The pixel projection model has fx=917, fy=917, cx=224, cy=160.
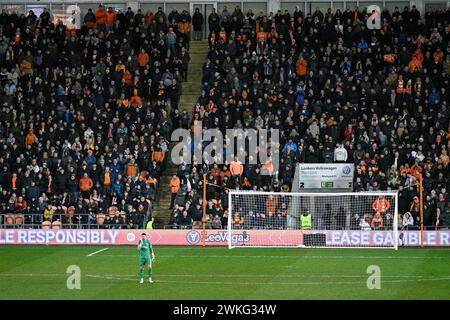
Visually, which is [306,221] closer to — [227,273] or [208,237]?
[208,237]

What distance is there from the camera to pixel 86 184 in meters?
40.9

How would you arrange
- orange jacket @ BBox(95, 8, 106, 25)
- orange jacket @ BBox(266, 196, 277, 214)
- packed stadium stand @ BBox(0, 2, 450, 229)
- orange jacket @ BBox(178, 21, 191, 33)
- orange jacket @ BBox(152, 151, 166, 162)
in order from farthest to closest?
orange jacket @ BBox(95, 8, 106, 25) → orange jacket @ BBox(178, 21, 191, 33) → orange jacket @ BBox(152, 151, 166, 162) → packed stadium stand @ BBox(0, 2, 450, 229) → orange jacket @ BBox(266, 196, 277, 214)

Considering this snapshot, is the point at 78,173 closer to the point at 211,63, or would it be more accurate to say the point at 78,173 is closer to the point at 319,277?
the point at 211,63

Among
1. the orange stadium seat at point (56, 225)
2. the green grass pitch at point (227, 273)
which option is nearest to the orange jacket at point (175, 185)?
the green grass pitch at point (227, 273)

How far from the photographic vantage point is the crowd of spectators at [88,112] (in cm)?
4062

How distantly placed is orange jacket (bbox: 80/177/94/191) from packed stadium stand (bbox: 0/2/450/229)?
0.05 meters

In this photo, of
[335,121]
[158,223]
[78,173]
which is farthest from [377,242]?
[78,173]

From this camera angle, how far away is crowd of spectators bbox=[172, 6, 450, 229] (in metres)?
39.9

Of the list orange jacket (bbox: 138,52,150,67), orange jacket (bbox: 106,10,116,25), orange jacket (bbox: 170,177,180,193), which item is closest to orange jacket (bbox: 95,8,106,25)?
orange jacket (bbox: 106,10,116,25)

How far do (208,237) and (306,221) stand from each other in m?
4.25

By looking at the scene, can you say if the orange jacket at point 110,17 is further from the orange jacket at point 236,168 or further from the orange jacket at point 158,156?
the orange jacket at point 236,168

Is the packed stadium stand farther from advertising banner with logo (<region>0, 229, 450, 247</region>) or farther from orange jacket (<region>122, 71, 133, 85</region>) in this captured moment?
advertising banner with logo (<region>0, 229, 450, 247</region>)
